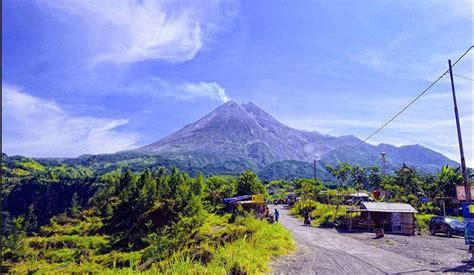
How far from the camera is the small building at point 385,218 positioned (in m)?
25.9

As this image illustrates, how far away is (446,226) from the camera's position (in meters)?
24.6

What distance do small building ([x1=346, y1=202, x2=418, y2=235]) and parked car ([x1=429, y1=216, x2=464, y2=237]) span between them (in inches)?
60.3

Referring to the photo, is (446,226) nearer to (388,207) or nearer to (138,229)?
(388,207)

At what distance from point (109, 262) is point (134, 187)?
17.5m

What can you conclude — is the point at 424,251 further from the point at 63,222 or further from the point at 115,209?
the point at 63,222

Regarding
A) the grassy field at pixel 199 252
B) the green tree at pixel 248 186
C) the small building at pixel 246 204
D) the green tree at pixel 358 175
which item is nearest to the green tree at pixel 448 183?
the green tree at pixel 358 175

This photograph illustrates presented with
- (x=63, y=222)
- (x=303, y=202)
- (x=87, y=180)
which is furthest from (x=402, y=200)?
(x=87, y=180)

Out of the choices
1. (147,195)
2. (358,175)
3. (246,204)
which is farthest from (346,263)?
(358,175)

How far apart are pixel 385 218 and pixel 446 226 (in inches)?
180

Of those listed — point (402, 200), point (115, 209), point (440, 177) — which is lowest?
point (115, 209)

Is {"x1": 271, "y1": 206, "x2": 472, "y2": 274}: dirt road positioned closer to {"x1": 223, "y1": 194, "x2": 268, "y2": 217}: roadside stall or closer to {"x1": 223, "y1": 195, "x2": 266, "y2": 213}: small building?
{"x1": 223, "y1": 195, "x2": 266, "y2": 213}: small building

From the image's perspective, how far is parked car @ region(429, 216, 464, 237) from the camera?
2404 centimetres

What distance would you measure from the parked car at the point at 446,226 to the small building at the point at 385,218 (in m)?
1.53

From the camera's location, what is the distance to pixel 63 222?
4672 centimetres
